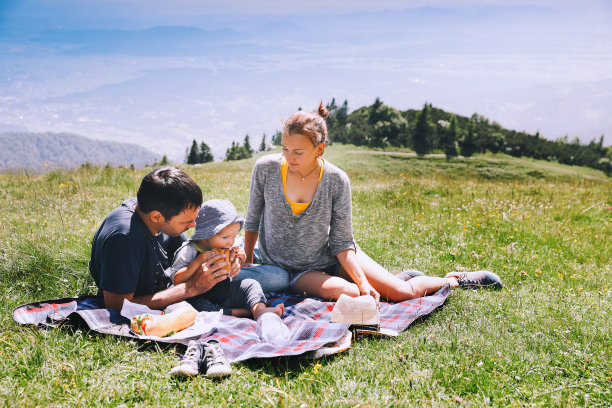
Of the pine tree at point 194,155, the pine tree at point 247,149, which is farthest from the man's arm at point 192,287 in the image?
the pine tree at point 247,149

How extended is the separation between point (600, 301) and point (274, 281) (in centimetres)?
409

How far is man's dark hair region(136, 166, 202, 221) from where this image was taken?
12.6 feet

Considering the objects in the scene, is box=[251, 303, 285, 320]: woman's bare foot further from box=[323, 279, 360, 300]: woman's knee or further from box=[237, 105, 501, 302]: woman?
box=[323, 279, 360, 300]: woman's knee

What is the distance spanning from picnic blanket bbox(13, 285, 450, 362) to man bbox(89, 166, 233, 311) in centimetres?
27

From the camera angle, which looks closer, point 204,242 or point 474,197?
point 204,242

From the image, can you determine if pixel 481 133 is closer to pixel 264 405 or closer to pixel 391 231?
pixel 391 231

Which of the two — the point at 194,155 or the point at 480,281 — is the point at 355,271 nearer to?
the point at 480,281

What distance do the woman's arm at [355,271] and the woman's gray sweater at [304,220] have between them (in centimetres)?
8

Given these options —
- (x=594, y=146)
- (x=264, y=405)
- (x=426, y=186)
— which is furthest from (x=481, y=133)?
(x=264, y=405)

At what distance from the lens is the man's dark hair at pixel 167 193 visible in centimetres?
384

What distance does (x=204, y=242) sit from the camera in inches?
179

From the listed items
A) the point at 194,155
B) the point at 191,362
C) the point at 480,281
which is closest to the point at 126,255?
the point at 191,362

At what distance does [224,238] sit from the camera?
4.55m

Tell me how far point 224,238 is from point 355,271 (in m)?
1.62
